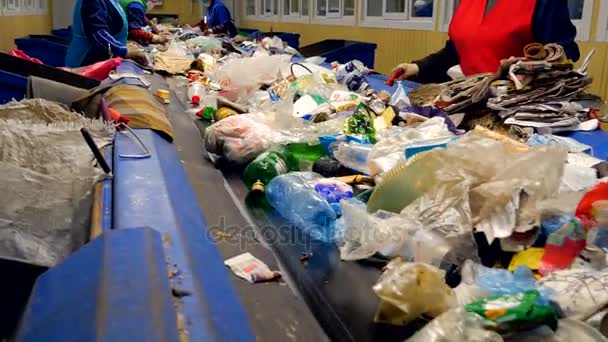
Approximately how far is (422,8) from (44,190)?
4.99 meters

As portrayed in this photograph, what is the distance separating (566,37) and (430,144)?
1205mm

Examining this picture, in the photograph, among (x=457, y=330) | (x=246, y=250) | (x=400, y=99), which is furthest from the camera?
(x=400, y=99)

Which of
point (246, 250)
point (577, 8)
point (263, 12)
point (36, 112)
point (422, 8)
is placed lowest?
point (246, 250)

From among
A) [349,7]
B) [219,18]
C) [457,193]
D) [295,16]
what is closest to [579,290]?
[457,193]

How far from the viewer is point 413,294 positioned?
2.69 feet

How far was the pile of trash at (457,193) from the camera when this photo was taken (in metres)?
0.80

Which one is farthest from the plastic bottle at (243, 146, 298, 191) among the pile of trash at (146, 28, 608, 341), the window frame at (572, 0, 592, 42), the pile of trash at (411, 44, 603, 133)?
the window frame at (572, 0, 592, 42)

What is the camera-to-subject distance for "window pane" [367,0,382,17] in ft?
21.7

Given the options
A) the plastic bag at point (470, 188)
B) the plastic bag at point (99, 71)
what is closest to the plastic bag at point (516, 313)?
the plastic bag at point (470, 188)

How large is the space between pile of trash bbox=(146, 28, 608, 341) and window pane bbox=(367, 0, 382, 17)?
4.77m

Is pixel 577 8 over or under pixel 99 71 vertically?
over

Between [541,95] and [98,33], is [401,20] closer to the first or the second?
[98,33]

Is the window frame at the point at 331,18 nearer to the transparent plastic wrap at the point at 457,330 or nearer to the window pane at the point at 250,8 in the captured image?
the window pane at the point at 250,8

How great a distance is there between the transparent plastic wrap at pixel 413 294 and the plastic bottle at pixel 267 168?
67 centimetres
